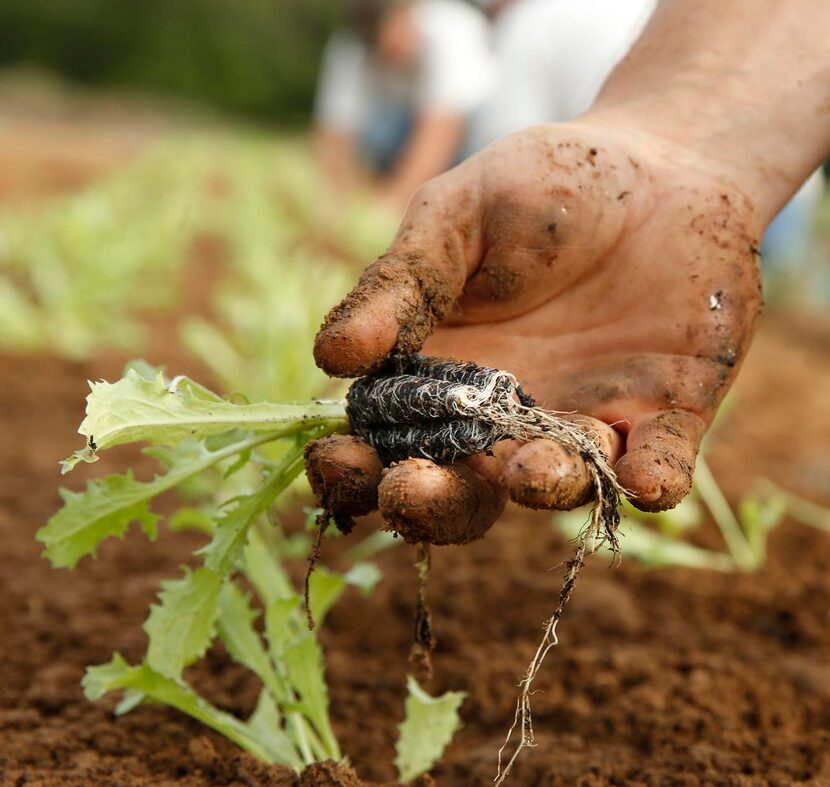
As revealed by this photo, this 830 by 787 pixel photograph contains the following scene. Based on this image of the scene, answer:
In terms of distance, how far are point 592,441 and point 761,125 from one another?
2.83ft

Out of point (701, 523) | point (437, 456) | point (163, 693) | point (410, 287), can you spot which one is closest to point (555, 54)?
point (701, 523)

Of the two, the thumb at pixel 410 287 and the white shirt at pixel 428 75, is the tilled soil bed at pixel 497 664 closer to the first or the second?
the thumb at pixel 410 287

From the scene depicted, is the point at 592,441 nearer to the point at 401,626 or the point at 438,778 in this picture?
the point at 438,778

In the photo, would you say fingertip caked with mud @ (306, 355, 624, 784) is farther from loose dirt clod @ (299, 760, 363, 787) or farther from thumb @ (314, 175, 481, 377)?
loose dirt clod @ (299, 760, 363, 787)

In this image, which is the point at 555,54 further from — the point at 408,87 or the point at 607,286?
the point at 607,286

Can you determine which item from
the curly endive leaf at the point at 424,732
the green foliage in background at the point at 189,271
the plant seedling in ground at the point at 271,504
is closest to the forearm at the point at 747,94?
the plant seedling in ground at the point at 271,504

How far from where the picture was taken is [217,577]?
4.72ft

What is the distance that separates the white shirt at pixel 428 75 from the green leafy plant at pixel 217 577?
6.13m

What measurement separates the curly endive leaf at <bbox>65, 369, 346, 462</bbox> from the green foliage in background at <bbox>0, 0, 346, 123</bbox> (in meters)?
28.2

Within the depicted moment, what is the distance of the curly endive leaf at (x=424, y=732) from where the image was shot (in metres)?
1.51

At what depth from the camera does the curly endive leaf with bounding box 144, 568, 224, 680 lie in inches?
56.7

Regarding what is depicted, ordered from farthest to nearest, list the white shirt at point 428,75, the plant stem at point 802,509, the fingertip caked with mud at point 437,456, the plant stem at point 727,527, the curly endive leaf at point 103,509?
the white shirt at point 428,75 → the plant stem at point 802,509 → the plant stem at point 727,527 → the curly endive leaf at point 103,509 → the fingertip caked with mud at point 437,456

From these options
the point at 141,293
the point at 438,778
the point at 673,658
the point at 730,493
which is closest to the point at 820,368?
the point at 730,493

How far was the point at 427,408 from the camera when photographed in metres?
1.30
